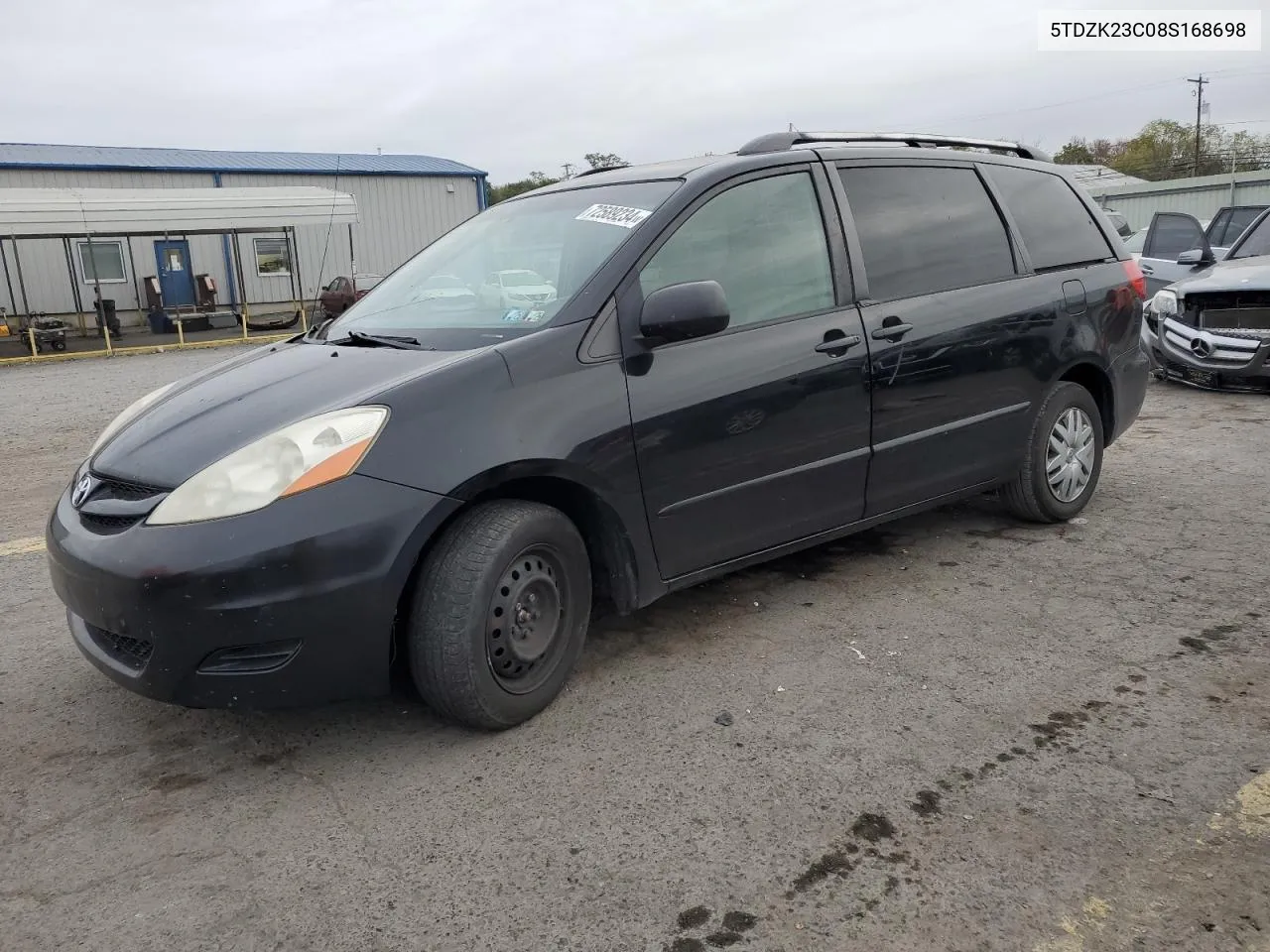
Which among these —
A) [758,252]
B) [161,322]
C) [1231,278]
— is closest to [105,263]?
[161,322]

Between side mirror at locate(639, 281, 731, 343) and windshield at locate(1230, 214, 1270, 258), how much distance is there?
26.8 feet

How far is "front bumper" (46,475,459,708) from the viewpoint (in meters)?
2.50

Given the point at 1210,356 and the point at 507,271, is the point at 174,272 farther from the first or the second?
the point at 507,271

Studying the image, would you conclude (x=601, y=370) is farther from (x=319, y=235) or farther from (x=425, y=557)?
(x=319, y=235)

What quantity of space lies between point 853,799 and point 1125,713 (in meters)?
1.01

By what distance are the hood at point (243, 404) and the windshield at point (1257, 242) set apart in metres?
8.93

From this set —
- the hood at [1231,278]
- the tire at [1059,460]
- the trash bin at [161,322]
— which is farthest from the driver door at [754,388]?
the trash bin at [161,322]

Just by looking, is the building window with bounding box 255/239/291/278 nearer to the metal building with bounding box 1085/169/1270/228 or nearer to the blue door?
the blue door

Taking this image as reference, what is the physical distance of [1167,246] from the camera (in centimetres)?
1107

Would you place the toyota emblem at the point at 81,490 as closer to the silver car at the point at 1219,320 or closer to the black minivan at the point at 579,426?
the black minivan at the point at 579,426

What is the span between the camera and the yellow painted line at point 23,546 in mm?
4867

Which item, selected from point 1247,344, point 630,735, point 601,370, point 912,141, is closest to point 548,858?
point 630,735

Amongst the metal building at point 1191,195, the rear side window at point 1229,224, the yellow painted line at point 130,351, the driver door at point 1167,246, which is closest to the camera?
the driver door at point 1167,246

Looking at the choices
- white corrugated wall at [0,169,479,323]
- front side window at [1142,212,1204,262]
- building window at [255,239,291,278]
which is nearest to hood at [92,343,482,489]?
front side window at [1142,212,1204,262]
